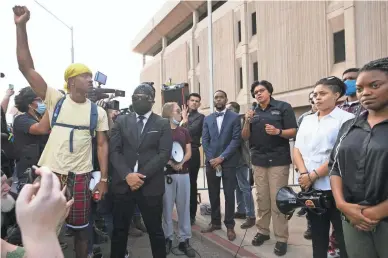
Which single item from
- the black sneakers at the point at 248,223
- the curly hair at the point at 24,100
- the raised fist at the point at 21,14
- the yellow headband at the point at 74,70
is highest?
the raised fist at the point at 21,14

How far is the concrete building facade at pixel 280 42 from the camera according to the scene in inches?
512

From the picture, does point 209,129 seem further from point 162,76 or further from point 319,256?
point 162,76

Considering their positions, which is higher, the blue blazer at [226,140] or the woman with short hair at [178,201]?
the blue blazer at [226,140]

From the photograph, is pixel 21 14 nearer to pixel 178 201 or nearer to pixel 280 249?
pixel 178 201

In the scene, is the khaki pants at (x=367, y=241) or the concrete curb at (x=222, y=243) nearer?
the khaki pants at (x=367, y=241)

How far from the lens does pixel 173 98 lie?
6.20 m

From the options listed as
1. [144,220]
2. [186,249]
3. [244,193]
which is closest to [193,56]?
[244,193]

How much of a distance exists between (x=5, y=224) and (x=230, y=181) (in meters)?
3.05

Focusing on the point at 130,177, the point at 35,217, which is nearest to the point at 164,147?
the point at 130,177

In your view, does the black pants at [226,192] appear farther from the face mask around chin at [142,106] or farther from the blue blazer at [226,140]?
the face mask around chin at [142,106]

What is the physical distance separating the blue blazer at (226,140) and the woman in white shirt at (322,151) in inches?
59.8

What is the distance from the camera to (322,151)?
3248 mm

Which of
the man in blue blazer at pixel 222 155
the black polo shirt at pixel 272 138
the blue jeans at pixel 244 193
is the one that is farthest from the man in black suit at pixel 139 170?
the blue jeans at pixel 244 193

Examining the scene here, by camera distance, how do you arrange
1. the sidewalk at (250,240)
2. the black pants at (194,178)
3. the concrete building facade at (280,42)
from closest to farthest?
the sidewalk at (250,240) < the black pants at (194,178) < the concrete building facade at (280,42)
